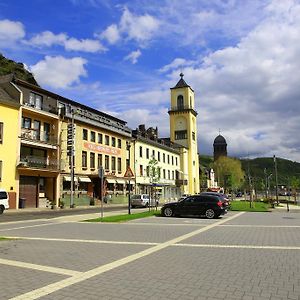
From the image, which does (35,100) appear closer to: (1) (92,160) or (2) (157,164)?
(1) (92,160)

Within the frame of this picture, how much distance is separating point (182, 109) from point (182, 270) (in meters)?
85.0

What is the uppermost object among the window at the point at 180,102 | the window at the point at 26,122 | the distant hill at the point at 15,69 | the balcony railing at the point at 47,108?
the window at the point at 180,102

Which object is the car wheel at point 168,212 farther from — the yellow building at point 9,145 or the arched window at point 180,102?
the arched window at point 180,102

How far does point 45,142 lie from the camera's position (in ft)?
136

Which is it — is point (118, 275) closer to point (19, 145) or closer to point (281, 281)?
point (281, 281)

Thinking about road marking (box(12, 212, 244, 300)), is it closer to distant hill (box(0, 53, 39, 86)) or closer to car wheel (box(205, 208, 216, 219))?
car wheel (box(205, 208, 216, 219))

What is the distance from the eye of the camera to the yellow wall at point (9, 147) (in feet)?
118

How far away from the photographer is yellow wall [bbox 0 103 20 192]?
118ft

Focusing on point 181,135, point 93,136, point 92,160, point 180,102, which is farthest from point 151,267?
point 180,102

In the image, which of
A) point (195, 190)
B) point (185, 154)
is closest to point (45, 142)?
point (185, 154)

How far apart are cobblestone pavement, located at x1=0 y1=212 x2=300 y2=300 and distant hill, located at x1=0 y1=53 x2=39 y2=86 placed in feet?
145

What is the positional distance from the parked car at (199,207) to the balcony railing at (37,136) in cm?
1942

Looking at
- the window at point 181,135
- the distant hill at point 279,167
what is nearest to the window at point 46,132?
the window at point 181,135

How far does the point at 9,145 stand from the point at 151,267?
30890mm
